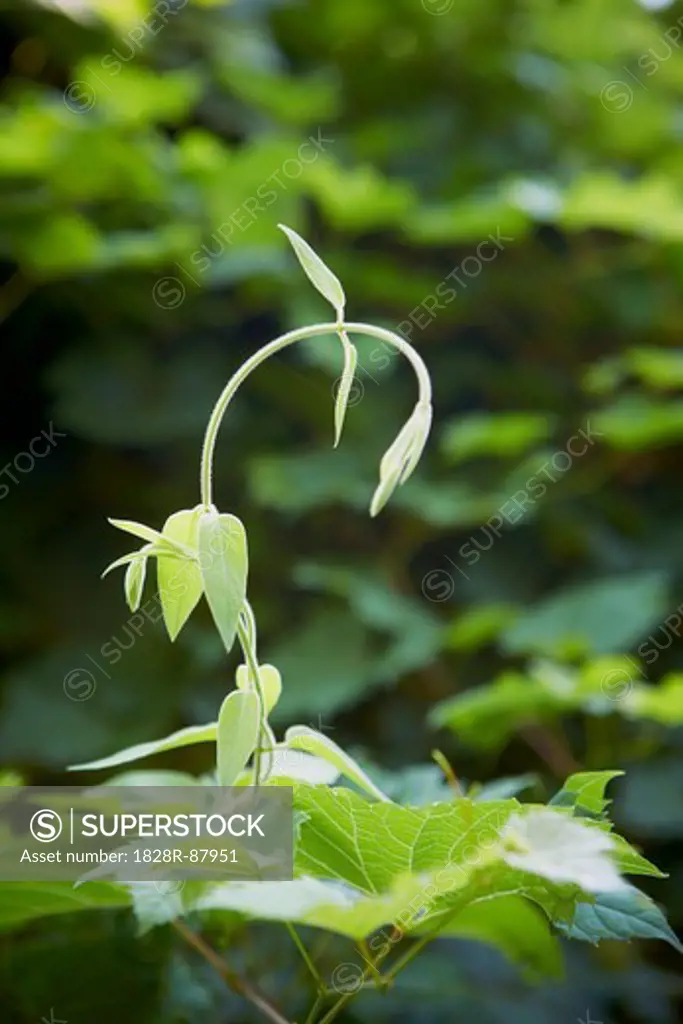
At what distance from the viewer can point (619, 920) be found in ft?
1.41

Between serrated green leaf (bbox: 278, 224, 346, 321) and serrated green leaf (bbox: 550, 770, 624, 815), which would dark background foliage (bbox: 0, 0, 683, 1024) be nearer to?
serrated green leaf (bbox: 550, 770, 624, 815)

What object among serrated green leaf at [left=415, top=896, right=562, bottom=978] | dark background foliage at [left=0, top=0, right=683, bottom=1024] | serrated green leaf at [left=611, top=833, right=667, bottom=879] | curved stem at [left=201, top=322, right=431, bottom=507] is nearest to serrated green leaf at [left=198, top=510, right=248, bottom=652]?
curved stem at [left=201, top=322, right=431, bottom=507]

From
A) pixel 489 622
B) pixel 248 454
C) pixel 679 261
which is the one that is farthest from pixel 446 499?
pixel 679 261

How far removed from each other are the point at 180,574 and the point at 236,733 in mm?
62

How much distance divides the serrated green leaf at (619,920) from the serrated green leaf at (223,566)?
18cm

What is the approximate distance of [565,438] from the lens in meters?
1.38

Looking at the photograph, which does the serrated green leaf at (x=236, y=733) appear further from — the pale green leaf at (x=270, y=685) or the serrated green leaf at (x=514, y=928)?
the serrated green leaf at (x=514, y=928)

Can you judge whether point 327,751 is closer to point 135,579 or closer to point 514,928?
point 135,579

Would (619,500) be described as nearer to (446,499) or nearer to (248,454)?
(446,499)

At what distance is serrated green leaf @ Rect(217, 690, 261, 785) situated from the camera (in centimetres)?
38

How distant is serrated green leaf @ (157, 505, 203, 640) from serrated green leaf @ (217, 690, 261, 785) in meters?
0.04

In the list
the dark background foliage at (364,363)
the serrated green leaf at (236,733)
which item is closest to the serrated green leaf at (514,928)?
the serrated green leaf at (236,733)

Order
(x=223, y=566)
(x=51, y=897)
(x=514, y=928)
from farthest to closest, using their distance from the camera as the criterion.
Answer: (x=514, y=928)
(x=51, y=897)
(x=223, y=566)

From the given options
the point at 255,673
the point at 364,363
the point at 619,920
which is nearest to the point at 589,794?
the point at 619,920
